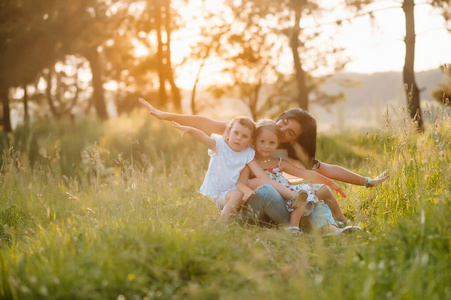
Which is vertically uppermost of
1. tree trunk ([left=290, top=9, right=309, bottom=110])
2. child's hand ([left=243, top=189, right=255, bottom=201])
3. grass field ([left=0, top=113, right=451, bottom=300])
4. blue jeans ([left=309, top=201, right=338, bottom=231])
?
tree trunk ([left=290, top=9, right=309, bottom=110])

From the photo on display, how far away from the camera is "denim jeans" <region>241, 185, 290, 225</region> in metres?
4.14

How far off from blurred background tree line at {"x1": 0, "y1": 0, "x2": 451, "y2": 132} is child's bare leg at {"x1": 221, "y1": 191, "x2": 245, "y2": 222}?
138 inches

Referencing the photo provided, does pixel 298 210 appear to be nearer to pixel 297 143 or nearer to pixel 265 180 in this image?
pixel 265 180

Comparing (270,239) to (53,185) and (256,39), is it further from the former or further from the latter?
(256,39)

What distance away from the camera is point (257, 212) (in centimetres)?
413

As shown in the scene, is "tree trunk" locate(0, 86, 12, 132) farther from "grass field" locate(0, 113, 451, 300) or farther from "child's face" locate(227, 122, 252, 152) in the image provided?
"child's face" locate(227, 122, 252, 152)

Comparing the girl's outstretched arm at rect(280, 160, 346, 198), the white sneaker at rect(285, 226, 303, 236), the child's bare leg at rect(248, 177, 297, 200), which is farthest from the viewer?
the girl's outstretched arm at rect(280, 160, 346, 198)

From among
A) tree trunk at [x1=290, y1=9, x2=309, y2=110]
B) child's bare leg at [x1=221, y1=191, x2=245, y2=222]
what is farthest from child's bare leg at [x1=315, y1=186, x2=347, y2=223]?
tree trunk at [x1=290, y1=9, x2=309, y2=110]

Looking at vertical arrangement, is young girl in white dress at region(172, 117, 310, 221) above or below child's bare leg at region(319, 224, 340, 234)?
above

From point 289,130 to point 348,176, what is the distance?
2.48 feet

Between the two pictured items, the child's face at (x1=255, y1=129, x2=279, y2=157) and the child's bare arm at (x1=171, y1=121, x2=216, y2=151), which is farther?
the child's face at (x1=255, y1=129, x2=279, y2=157)

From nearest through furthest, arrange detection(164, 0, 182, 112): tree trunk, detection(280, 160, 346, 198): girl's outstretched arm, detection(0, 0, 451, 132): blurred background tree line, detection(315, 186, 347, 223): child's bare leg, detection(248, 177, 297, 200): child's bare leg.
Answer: detection(248, 177, 297, 200): child's bare leg < detection(315, 186, 347, 223): child's bare leg < detection(280, 160, 346, 198): girl's outstretched arm < detection(0, 0, 451, 132): blurred background tree line < detection(164, 0, 182, 112): tree trunk

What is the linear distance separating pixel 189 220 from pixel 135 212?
48 centimetres

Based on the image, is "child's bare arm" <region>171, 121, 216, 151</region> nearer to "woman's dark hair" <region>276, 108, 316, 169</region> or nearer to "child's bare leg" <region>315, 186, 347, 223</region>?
"woman's dark hair" <region>276, 108, 316, 169</region>
